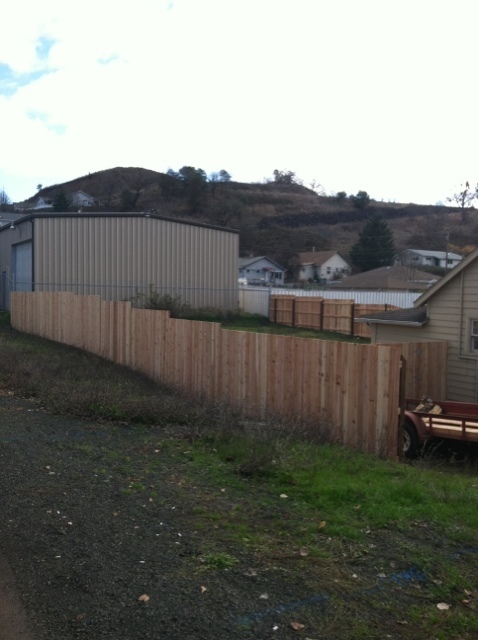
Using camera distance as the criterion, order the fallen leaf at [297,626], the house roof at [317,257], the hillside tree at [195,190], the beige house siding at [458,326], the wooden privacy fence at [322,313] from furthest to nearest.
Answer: the hillside tree at [195,190] < the house roof at [317,257] < the wooden privacy fence at [322,313] < the beige house siding at [458,326] < the fallen leaf at [297,626]

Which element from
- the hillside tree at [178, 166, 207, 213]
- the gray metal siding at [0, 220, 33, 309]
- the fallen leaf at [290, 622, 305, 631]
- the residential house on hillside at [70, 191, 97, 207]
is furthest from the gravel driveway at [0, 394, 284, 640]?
the residential house on hillside at [70, 191, 97, 207]

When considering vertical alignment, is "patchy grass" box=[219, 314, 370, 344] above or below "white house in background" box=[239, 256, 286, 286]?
below

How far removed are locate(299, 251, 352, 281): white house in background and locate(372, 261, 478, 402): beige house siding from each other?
6854cm

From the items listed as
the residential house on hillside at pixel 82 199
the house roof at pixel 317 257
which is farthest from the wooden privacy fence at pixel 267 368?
the residential house on hillside at pixel 82 199

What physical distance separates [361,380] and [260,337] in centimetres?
266

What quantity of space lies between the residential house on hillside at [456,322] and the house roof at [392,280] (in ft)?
137

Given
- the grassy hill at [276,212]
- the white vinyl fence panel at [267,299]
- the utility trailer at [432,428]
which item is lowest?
the utility trailer at [432,428]

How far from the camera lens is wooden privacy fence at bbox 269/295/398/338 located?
35938mm

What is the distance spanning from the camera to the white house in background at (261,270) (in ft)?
281

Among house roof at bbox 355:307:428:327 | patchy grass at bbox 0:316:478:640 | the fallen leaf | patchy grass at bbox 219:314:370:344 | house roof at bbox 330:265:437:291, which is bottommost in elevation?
patchy grass at bbox 219:314:370:344

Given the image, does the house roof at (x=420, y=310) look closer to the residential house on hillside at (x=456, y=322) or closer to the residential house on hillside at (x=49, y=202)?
the residential house on hillside at (x=456, y=322)

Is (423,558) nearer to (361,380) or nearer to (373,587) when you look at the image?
(373,587)

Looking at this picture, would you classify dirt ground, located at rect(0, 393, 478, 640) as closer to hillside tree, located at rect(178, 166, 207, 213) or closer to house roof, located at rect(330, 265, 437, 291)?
house roof, located at rect(330, 265, 437, 291)

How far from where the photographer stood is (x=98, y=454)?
7.40 m
